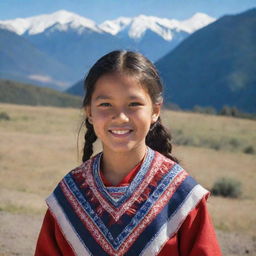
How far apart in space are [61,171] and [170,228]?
13.2 m

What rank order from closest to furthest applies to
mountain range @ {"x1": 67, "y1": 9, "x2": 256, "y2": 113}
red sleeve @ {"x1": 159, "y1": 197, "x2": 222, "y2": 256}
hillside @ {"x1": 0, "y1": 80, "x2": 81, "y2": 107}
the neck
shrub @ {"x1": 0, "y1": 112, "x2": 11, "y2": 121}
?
red sleeve @ {"x1": 159, "y1": 197, "x2": 222, "y2": 256} → the neck → shrub @ {"x1": 0, "y1": 112, "x2": 11, "y2": 121} → hillside @ {"x1": 0, "y1": 80, "x2": 81, "y2": 107} → mountain range @ {"x1": 67, "y1": 9, "x2": 256, "y2": 113}

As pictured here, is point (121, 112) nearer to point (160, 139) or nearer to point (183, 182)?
point (183, 182)

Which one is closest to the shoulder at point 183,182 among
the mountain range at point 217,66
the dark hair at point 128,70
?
the dark hair at point 128,70

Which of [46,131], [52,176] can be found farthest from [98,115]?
[46,131]

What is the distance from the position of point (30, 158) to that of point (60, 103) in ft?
238

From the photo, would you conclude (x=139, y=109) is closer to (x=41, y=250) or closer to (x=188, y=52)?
(x=41, y=250)

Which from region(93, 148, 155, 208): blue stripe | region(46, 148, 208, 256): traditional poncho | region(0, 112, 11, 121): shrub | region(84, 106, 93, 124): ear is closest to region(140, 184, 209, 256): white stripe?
region(46, 148, 208, 256): traditional poncho

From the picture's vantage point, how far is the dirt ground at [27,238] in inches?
247

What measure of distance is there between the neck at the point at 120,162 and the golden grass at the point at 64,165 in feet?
2.05

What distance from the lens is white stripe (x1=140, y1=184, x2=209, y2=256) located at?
7.18ft

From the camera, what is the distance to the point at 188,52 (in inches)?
6678

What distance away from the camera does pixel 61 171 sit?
1516 cm

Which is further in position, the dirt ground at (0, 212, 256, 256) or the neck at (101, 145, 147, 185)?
the dirt ground at (0, 212, 256, 256)

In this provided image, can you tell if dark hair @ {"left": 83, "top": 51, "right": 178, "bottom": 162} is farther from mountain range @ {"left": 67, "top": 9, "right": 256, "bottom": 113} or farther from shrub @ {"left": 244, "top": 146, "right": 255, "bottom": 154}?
mountain range @ {"left": 67, "top": 9, "right": 256, "bottom": 113}
